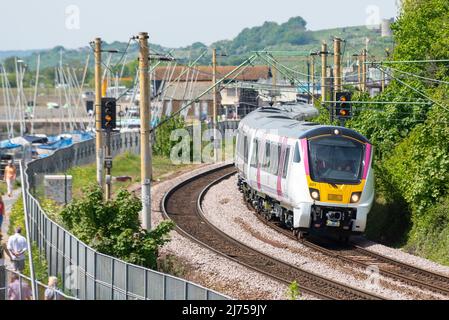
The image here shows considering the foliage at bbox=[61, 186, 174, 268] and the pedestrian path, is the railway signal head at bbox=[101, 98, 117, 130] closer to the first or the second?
the pedestrian path

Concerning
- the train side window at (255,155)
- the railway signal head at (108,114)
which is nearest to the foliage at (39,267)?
the railway signal head at (108,114)

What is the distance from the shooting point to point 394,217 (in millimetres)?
30062

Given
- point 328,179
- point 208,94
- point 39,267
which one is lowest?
point 208,94

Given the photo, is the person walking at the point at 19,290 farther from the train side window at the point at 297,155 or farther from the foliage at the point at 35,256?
the train side window at the point at 297,155

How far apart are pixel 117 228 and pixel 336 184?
6.10 m

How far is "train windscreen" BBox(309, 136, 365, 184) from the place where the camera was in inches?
1031

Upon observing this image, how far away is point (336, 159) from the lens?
86.3 feet

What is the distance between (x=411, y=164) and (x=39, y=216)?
11388mm

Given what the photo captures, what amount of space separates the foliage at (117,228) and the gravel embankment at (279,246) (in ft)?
12.0

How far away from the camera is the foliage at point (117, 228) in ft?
73.9

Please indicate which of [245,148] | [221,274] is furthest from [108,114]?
[221,274]

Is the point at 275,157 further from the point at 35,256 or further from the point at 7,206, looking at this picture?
the point at 7,206

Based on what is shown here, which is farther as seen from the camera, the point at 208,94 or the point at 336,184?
the point at 208,94

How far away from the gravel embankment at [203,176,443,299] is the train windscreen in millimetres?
2050
